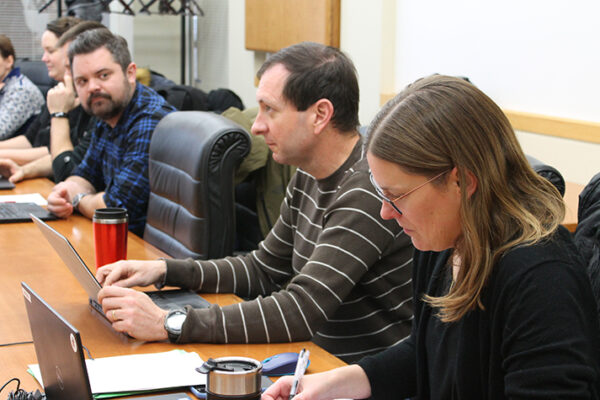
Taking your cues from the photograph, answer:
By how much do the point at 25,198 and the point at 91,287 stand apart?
1.52 metres

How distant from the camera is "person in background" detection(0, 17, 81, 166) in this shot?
3828mm

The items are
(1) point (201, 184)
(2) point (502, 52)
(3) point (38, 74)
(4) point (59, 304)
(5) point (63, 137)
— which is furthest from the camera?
(3) point (38, 74)

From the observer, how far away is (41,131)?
440 cm

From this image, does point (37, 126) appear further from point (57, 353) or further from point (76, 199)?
point (57, 353)

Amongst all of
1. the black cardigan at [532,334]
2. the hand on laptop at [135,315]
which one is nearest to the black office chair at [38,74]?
the hand on laptop at [135,315]

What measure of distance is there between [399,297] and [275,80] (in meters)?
0.60

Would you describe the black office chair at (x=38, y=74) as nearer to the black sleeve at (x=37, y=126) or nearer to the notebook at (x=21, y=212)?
the black sleeve at (x=37, y=126)

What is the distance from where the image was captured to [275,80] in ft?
5.95

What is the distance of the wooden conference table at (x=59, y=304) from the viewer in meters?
1.44

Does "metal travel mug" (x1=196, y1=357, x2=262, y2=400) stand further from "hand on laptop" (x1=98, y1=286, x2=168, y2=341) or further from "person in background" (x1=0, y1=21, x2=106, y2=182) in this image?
"person in background" (x1=0, y1=21, x2=106, y2=182)

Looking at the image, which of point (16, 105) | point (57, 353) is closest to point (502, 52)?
point (57, 353)

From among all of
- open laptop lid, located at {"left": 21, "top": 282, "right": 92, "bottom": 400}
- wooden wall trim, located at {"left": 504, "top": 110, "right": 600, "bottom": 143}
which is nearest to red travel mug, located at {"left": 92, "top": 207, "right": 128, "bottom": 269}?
open laptop lid, located at {"left": 21, "top": 282, "right": 92, "bottom": 400}

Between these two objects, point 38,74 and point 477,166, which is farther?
point 38,74

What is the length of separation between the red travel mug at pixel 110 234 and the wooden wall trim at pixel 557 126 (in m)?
1.83
